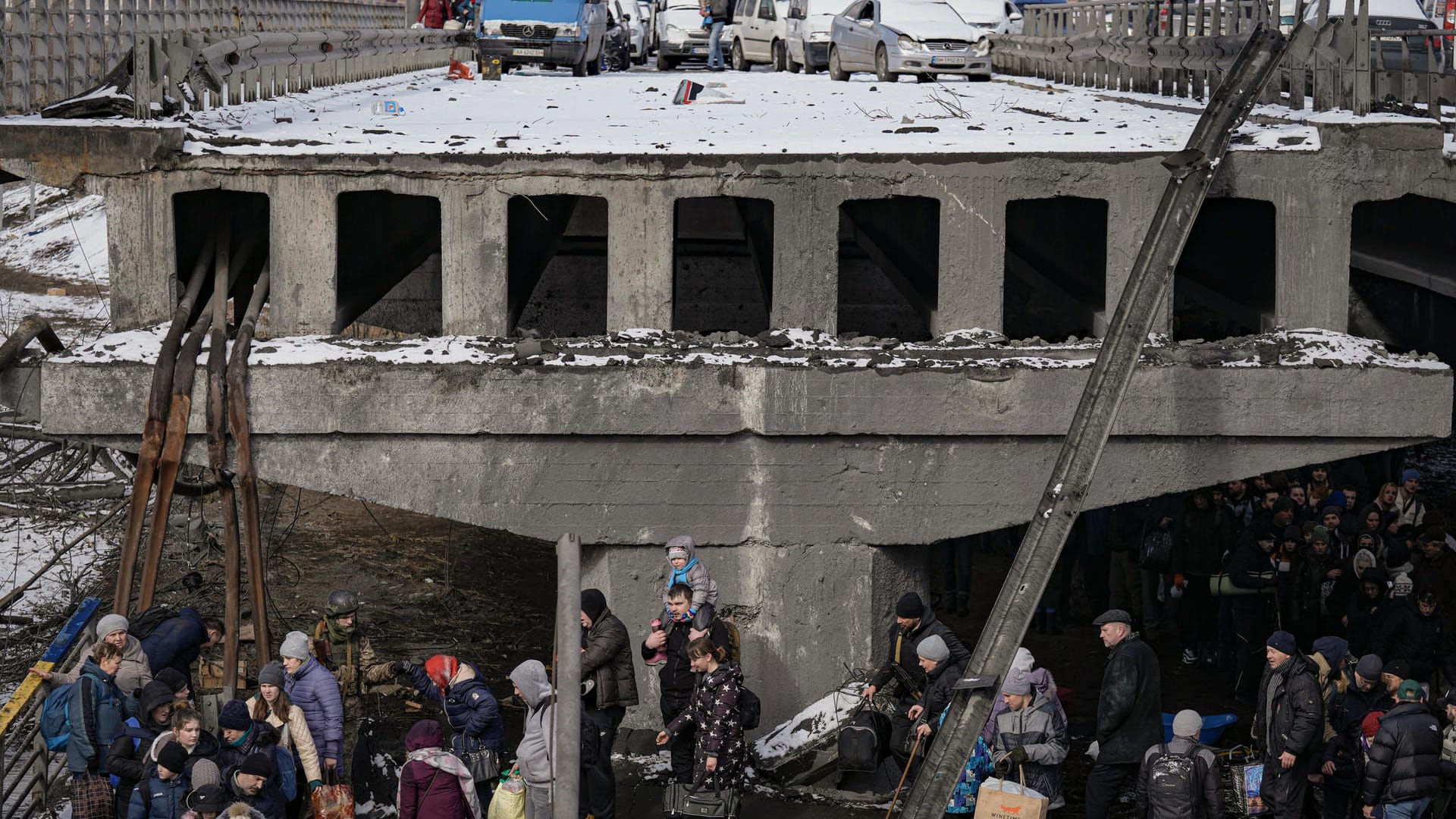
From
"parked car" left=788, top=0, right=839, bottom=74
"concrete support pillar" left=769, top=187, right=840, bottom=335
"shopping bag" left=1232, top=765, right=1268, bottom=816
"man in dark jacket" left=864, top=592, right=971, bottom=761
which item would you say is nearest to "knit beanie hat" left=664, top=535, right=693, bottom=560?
"man in dark jacket" left=864, top=592, right=971, bottom=761

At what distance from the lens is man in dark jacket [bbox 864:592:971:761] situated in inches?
390

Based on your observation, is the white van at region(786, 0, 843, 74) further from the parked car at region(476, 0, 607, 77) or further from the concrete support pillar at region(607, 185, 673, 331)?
the concrete support pillar at region(607, 185, 673, 331)

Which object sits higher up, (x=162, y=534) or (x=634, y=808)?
(x=162, y=534)

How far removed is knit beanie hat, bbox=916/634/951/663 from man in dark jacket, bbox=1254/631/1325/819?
1.95m

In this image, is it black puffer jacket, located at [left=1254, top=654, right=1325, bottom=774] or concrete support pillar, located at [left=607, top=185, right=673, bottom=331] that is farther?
concrete support pillar, located at [left=607, top=185, right=673, bottom=331]

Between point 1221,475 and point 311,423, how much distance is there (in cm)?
669

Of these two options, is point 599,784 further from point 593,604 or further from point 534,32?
point 534,32

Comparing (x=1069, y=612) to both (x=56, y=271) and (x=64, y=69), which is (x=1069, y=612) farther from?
(x=56, y=271)

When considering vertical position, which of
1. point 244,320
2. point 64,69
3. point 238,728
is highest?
point 64,69

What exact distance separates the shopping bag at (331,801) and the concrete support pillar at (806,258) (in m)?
4.64

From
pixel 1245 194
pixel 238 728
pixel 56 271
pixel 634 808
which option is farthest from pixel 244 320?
pixel 56 271

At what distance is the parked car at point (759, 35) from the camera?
31.1m

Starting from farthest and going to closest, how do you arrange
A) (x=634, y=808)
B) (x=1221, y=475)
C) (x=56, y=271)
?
(x=56, y=271) → (x=1221, y=475) → (x=634, y=808)

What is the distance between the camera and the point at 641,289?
11.9 meters
